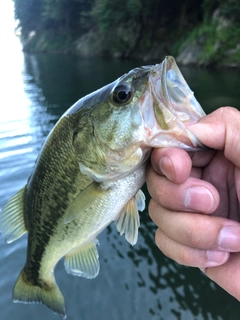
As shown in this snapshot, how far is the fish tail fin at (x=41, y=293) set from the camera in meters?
3.01

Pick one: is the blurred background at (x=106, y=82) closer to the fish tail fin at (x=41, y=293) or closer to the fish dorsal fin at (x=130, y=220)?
the fish tail fin at (x=41, y=293)

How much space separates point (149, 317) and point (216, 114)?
3768 mm

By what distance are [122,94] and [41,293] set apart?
207cm

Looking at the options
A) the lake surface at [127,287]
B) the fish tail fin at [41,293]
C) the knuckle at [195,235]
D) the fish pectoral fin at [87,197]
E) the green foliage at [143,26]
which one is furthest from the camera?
the green foliage at [143,26]

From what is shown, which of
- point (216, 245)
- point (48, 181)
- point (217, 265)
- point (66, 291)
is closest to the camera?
point (216, 245)

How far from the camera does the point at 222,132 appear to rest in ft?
6.46

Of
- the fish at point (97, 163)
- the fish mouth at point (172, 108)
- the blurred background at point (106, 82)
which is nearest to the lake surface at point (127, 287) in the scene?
the blurred background at point (106, 82)

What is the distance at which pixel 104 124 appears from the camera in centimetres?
215

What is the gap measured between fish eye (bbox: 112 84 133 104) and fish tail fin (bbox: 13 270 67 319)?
1875 millimetres

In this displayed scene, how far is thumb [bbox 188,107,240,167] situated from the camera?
1925mm

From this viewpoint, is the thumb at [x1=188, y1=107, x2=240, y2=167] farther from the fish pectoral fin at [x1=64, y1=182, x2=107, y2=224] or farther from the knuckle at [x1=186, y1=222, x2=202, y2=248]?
the fish pectoral fin at [x1=64, y1=182, x2=107, y2=224]

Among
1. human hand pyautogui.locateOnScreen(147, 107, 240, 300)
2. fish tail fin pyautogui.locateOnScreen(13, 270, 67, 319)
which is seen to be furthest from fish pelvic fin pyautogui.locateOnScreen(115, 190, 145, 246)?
fish tail fin pyautogui.locateOnScreen(13, 270, 67, 319)

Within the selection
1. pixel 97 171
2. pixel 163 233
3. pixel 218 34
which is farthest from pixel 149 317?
pixel 218 34

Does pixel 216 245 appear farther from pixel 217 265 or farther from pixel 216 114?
pixel 216 114
